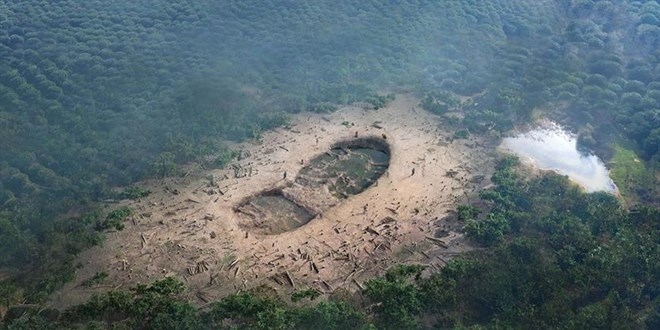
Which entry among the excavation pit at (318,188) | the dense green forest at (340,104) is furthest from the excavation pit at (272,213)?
the dense green forest at (340,104)

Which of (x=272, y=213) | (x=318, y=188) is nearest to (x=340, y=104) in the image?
(x=318, y=188)

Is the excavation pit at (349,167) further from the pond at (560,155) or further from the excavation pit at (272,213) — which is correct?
the pond at (560,155)

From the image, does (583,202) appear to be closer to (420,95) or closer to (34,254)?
(420,95)

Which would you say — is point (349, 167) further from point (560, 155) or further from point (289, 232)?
point (560, 155)

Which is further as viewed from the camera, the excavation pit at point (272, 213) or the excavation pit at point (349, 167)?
the excavation pit at point (349, 167)

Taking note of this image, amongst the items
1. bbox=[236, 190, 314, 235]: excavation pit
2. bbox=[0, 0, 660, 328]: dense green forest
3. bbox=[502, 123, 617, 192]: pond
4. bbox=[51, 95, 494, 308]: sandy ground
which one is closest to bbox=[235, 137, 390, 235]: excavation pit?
bbox=[236, 190, 314, 235]: excavation pit

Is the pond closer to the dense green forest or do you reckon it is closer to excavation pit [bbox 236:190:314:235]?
the dense green forest
